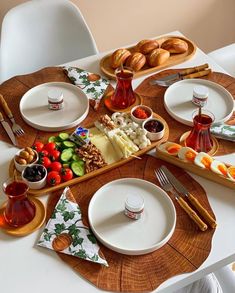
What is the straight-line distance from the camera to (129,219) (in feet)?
3.78

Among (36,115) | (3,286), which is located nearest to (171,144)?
(36,115)

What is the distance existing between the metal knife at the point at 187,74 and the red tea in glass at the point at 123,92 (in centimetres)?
14

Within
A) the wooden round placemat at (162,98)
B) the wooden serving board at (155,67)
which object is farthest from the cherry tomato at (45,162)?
the wooden serving board at (155,67)

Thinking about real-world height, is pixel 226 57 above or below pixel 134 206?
below

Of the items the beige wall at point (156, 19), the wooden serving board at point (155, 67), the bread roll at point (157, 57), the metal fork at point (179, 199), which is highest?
the bread roll at point (157, 57)

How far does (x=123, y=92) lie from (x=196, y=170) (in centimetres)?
37

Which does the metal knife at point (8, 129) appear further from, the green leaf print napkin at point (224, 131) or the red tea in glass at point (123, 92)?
the green leaf print napkin at point (224, 131)

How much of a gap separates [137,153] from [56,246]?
15.0 inches

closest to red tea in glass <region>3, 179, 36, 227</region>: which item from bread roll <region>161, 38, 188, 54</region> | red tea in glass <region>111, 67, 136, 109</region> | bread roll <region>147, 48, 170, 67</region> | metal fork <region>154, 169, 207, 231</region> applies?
metal fork <region>154, 169, 207, 231</region>

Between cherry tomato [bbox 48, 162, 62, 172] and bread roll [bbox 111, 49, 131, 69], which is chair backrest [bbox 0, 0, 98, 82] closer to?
bread roll [bbox 111, 49, 131, 69]

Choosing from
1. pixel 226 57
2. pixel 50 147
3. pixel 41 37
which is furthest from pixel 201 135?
pixel 41 37

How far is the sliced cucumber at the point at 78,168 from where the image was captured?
127 centimetres

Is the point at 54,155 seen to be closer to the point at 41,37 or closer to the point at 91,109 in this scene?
the point at 91,109

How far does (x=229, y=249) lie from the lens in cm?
111
